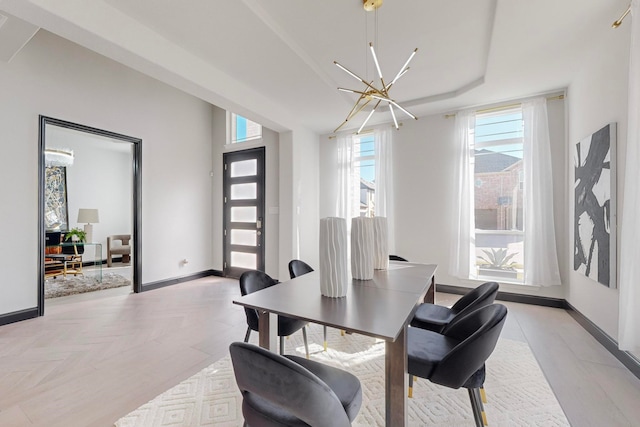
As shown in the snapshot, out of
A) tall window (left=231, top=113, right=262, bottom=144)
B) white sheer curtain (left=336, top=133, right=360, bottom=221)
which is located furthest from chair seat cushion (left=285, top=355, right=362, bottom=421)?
tall window (left=231, top=113, right=262, bottom=144)

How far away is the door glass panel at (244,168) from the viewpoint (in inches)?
208

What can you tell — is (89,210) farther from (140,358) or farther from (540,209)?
(540,209)

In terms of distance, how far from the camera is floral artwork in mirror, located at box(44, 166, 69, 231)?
20.2 ft

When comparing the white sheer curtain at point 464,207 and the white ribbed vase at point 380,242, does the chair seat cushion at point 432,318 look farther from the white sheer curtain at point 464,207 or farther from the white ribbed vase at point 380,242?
the white sheer curtain at point 464,207

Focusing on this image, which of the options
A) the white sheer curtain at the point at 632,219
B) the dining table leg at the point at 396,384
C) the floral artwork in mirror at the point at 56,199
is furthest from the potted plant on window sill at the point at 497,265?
the floral artwork in mirror at the point at 56,199

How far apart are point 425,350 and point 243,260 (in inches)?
173

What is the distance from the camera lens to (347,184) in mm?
5051

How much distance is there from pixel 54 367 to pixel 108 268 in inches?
199

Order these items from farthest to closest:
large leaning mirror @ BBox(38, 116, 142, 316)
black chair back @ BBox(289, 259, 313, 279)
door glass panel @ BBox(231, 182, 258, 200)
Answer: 1. door glass panel @ BBox(231, 182, 258, 200)
2. large leaning mirror @ BBox(38, 116, 142, 316)
3. black chair back @ BBox(289, 259, 313, 279)

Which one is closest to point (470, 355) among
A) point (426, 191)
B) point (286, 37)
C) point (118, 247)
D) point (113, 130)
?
point (286, 37)

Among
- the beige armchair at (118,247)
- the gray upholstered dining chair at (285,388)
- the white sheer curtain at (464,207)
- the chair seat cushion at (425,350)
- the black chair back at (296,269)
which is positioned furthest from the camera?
the beige armchair at (118,247)

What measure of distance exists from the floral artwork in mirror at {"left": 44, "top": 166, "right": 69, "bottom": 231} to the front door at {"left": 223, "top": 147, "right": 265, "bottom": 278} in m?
4.13

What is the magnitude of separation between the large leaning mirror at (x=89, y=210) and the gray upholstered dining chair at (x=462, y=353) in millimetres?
4465

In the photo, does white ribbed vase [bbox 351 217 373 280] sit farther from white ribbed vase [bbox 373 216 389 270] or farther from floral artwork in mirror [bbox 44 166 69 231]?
floral artwork in mirror [bbox 44 166 69 231]
